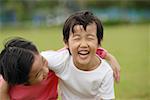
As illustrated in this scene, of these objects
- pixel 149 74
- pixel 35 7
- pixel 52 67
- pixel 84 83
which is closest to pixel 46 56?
pixel 52 67

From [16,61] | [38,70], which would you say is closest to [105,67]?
[38,70]

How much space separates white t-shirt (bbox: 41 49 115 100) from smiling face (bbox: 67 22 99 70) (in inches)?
4.6

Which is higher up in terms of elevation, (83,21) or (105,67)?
(83,21)

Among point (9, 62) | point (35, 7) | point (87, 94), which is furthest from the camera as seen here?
point (35, 7)

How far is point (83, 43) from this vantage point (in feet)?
10.2

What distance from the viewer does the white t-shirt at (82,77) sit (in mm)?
3209

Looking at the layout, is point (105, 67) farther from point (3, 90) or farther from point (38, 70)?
point (3, 90)

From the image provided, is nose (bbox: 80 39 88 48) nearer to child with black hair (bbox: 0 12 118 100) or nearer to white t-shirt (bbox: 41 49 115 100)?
child with black hair (bbox: 0 12 118 100)

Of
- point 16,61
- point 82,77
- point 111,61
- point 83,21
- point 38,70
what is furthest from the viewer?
point 111,61

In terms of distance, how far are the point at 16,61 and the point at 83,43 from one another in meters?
0.47

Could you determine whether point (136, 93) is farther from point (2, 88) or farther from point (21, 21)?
point (21, 21)

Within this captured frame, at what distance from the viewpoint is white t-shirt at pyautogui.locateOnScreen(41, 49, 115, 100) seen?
126 inches

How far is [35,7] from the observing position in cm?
3962

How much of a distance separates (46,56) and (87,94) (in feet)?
1.22
